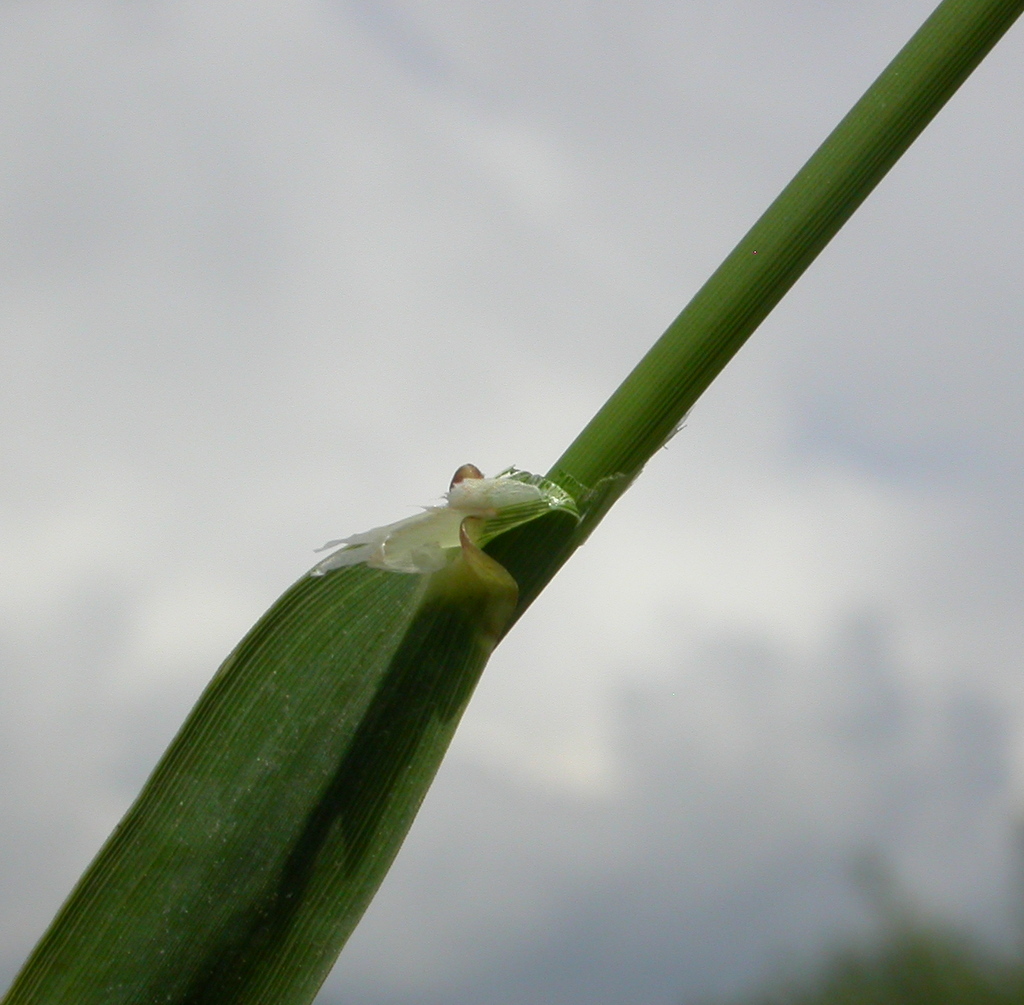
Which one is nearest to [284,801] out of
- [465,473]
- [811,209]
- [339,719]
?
[339,719]

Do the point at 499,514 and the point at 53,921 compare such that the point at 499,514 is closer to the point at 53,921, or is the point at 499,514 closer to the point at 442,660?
the point at 442,660

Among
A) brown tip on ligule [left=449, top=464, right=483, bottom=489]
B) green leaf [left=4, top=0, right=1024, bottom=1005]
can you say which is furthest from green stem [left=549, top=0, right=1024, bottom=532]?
brown tip on ligule [left=449, top=464, right=483, bottom=489]

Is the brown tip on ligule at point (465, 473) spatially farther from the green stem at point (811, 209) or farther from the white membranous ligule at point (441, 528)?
the green stem at point (811, 209)

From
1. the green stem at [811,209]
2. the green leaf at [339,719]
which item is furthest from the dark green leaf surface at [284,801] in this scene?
the green stem at [811,209]

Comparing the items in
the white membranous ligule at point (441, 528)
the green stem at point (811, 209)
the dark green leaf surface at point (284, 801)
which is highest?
the green stem at point (811, 209)

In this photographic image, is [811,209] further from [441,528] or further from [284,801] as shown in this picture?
[284,801]

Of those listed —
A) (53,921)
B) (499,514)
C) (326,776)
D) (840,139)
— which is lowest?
(53,921)

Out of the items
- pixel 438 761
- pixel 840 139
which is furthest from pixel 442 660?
pixel 840 139

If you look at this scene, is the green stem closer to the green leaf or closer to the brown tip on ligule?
the green leaf
